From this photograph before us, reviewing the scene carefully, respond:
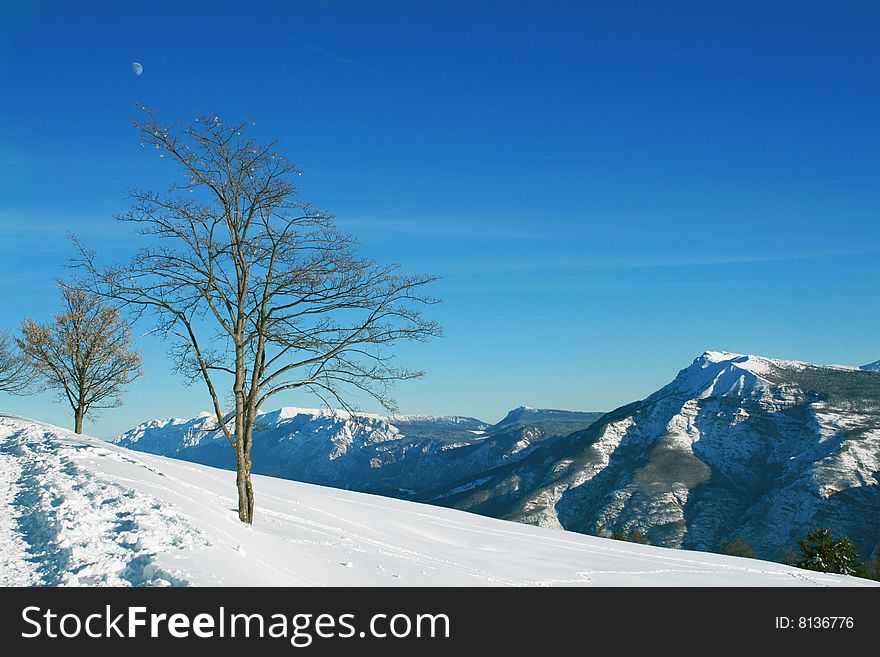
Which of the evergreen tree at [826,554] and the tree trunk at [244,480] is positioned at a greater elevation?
the tree trunk at [244,480]

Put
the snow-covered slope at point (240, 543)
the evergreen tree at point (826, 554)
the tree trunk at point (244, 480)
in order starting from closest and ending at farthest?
the snow-covered slope at point (240, 543) < the tree trunk at point (244, 480) < the evergreen tree at point (826, 554)

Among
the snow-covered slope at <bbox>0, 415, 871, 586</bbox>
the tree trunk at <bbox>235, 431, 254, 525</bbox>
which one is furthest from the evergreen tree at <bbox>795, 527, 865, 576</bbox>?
the tree trunk at <bbox>235, 431, 254, 525</bbox>

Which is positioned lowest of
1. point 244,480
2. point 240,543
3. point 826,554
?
point 826,554

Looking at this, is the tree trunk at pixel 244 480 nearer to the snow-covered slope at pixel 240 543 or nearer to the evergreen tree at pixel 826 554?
the snow-covered slope at pixel 240 543

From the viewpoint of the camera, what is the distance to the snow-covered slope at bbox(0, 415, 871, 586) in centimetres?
1138

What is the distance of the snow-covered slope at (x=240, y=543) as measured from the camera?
1138 centimetres

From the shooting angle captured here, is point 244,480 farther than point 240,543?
Yes

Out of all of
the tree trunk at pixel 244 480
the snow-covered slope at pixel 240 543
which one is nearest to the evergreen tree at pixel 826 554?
the snow-covered slope at pixel 240 543

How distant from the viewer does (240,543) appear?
13.6 metres

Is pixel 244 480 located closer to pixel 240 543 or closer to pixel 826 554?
pixel 240 543

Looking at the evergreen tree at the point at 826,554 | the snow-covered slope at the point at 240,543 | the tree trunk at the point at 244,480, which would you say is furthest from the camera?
the evergreen tree at the point at 826,554

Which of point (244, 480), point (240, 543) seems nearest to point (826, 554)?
point (244, 480)

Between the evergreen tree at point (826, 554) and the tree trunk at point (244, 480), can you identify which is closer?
the tree trunk at point (244, 480)
